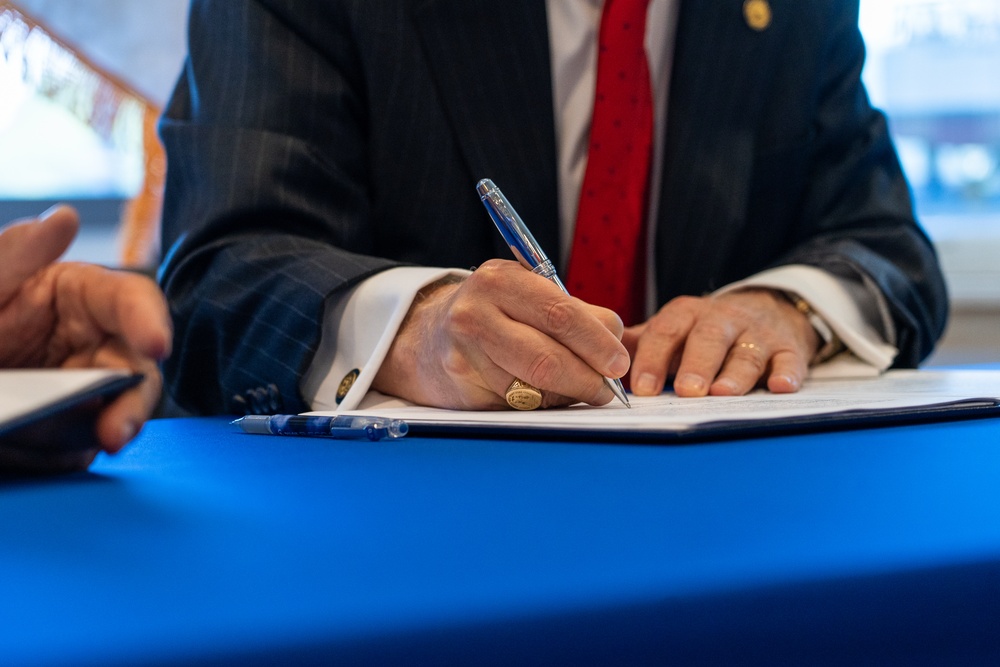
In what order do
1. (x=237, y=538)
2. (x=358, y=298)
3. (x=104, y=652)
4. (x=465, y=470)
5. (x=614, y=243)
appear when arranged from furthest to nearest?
1. (x=614, y=243)
2. (x=358, y=298)
3. (x=465, y=470)
4. (x=237, y=538)
5. (x=104, y=652)

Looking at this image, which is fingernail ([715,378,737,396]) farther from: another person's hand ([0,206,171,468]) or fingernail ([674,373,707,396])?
another person's hand ([0,206,171,468])

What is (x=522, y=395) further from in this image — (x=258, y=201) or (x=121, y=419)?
(x=258, y=201)

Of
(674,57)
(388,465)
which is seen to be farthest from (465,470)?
(674,57)

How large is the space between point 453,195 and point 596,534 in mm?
822

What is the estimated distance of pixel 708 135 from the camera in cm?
122

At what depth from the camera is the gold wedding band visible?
2.28ft

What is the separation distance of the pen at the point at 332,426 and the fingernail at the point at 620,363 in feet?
0.47

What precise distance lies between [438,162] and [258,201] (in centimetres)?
25

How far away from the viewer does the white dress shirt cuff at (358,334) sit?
0.81 metres

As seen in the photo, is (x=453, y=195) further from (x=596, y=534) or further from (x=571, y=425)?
(x=596, y=534)

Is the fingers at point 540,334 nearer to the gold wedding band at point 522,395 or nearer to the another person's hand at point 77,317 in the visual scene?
the gold wedding band at point 522,395

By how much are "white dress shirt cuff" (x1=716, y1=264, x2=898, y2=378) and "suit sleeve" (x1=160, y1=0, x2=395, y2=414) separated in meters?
0.44

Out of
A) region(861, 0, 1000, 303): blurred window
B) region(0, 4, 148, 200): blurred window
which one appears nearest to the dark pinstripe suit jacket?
region(0, 4, 148, 200): blurred window

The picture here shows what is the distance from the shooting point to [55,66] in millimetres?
1778
